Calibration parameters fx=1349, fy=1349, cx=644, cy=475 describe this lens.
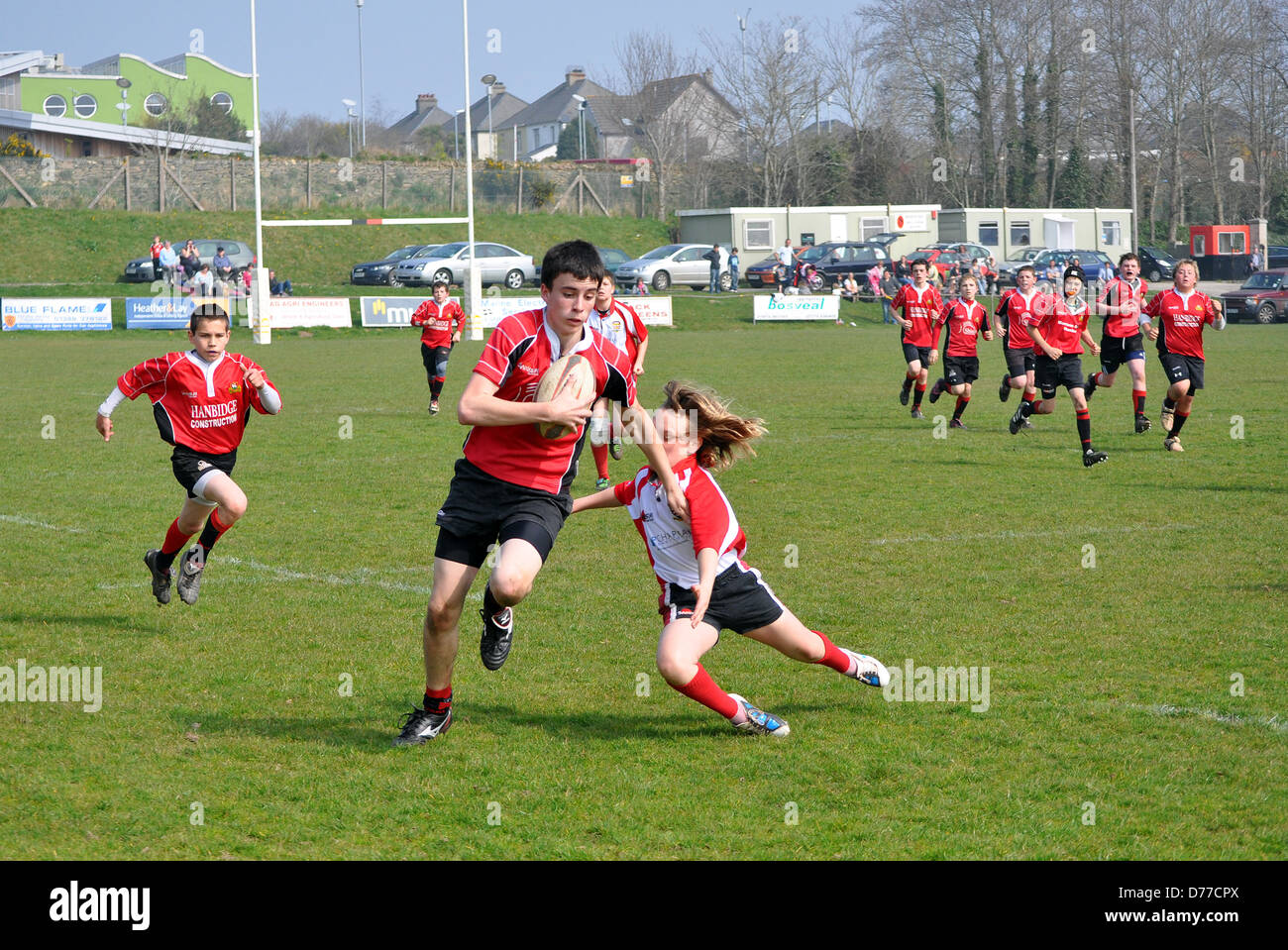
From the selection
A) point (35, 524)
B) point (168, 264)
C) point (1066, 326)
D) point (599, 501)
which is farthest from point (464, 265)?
point (599, 501)

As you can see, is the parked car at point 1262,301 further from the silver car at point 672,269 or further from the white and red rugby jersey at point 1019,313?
the white and red rugby jersey at point 1019,313

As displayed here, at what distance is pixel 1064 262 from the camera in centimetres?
4750

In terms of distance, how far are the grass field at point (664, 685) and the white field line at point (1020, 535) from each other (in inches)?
1.6

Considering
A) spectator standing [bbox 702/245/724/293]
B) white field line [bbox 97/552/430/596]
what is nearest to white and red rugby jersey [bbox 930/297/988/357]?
white field line [bbox 97/552/430/596]

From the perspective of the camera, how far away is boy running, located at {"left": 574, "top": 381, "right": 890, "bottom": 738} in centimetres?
536

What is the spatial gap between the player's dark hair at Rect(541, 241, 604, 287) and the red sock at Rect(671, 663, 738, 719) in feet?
5.38

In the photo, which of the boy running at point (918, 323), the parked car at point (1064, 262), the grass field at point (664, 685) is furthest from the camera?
the parked car at point (1064, 262)

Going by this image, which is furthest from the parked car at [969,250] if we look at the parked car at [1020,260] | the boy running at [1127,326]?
the boy running at [1127,326]

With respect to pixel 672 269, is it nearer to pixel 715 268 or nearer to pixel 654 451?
pixel 715 268

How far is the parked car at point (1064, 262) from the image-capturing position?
4694 centimetres

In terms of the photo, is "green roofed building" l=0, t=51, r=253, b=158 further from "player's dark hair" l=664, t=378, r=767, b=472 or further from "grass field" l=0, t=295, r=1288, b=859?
"player's dark hair" l=664, t=378, r=767, b=472

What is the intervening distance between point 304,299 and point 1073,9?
45.1 meters

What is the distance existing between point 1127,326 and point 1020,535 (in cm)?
679
